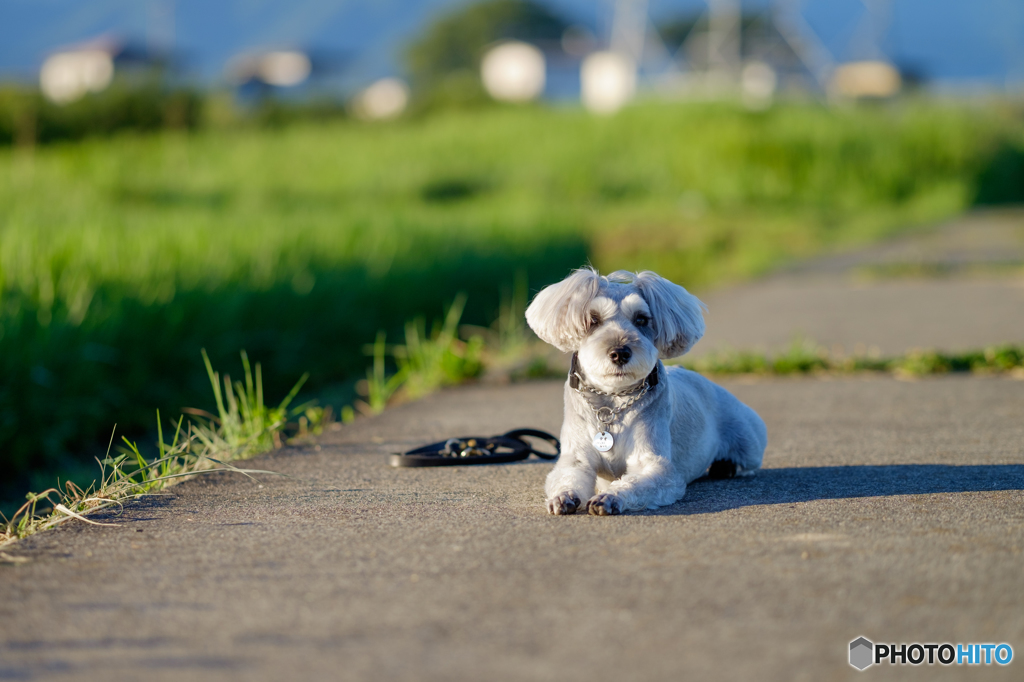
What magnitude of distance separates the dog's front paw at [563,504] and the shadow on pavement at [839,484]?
0.89 ft

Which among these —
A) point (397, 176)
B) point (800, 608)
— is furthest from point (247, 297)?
point (397, 176)

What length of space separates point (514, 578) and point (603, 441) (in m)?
0.86

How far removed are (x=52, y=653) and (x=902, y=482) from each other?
2.91 m

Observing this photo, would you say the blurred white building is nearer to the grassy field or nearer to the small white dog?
the grassy field

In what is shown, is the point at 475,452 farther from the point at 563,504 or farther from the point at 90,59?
the point at 90,59

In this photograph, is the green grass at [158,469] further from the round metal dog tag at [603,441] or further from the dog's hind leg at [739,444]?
the dog's hind leg at [739,444]

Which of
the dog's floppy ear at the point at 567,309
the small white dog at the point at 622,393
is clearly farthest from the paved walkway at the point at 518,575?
the dog's floppy ear at the point at 567,309

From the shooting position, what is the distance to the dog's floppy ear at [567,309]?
3.39 meters

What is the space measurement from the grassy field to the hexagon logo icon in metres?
4.39

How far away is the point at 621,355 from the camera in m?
3.29

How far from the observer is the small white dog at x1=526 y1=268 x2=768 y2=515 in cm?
337

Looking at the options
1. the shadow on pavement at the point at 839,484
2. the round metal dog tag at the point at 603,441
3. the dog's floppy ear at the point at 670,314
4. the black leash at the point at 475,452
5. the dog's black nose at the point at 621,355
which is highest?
the dog's floppy ear at the point at 670,314

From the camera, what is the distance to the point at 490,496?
3762 millimetres

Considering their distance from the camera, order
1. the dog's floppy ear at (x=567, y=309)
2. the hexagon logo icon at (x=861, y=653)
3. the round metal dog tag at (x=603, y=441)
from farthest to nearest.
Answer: the round metal dog tag at (x=603, y=441) < the dog's floppy ear at (x=567, y=309) < the hexagon logo icon at (x=861, y=653)
